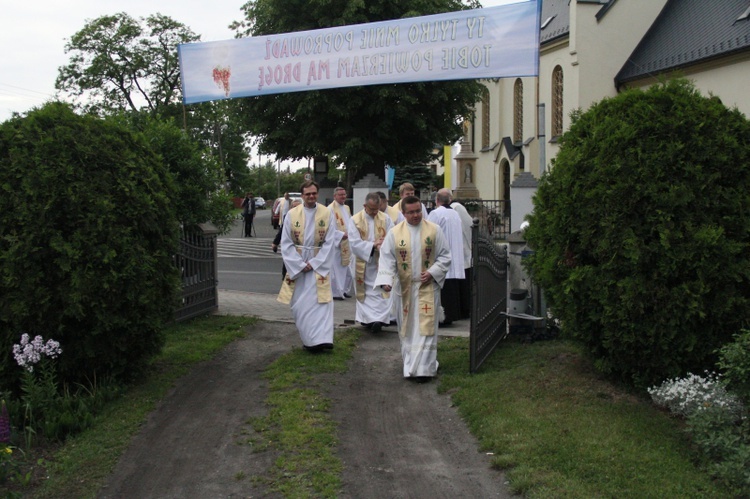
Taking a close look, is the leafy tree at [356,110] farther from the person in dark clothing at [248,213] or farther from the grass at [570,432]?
A: the grass at [570,432]

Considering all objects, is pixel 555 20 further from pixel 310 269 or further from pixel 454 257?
pixel 310 269

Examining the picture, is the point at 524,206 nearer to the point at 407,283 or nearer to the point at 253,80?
the point at 253,80

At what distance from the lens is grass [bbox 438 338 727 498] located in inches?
207

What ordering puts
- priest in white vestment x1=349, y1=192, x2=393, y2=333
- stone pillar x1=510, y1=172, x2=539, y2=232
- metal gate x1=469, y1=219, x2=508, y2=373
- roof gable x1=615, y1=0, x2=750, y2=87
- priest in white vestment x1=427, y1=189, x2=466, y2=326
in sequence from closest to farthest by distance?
metal gate x1=469, y1=219, x2=508, y2=373, priest in white vestment x1=349, y1=192, x2=393, y2=333, priest in white vestment x1=427, y1=189, x2=466, y2=326, stone pillar x1=510, y1=172, x2=539, y2=232, roof gable x1=615, y1=0, x2=750, y2=87

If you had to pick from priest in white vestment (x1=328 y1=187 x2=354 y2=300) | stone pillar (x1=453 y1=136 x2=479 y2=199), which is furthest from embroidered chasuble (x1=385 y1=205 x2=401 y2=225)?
stone pillar (x1=453 y1=136 x2=479 y2=199)

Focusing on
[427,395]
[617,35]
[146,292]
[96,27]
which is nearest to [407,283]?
[427,395]

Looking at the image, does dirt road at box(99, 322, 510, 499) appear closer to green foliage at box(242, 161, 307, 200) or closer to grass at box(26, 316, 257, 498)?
grass at box(26, 316, 257, 498)

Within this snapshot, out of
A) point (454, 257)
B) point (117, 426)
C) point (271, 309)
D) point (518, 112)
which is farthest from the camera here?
point (518, 112)

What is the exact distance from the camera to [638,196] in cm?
660

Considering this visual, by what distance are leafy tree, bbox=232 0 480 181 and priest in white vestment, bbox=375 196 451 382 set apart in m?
19.1

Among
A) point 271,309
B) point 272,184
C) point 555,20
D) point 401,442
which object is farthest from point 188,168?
point 272,184

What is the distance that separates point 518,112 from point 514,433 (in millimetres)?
42844

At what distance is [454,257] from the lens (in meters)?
11.1

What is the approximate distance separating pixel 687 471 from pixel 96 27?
53585mm
